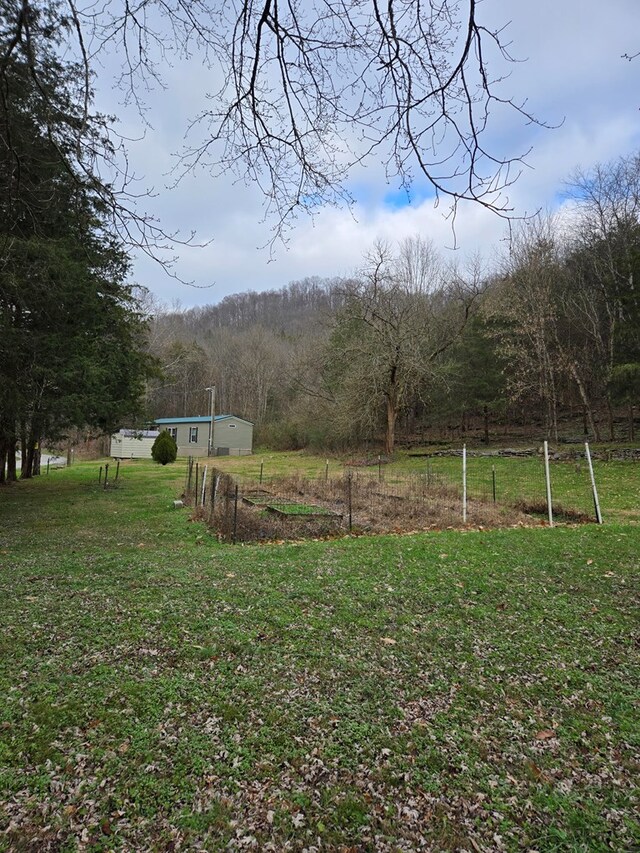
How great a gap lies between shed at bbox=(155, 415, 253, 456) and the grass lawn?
94.9ft

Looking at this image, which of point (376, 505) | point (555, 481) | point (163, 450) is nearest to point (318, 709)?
point (376, 505)

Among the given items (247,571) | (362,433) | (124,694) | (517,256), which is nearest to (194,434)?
(362,433)

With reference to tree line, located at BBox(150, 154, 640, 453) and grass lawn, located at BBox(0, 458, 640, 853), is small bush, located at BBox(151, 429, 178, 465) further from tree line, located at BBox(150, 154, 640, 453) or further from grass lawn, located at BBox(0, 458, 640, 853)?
grass lawn, located at BBox(0, 458, 640, 853)

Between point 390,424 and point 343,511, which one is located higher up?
point 390,424

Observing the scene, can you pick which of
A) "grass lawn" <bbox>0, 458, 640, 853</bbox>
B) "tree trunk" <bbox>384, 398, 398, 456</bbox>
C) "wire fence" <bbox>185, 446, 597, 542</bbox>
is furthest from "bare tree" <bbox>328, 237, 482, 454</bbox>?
"grass lawn" <bbox>0, 458, 640, 853</bbox>

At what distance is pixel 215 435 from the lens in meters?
33.5

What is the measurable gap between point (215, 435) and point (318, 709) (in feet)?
105

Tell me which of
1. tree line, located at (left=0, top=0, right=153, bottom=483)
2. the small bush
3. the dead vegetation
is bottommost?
the dead vegetation

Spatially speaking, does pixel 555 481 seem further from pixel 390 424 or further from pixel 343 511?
pixel 390 424

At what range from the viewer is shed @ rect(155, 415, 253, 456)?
33403 millimetres

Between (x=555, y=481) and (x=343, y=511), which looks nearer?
(x=343, y=511)

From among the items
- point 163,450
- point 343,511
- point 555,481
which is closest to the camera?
point 343,511

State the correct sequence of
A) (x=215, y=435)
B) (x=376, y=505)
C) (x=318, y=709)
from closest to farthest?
(x=318, y=709), (x=376, y=505), (x=215, y=435)

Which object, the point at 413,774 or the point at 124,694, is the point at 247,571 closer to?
the point at 124,694
